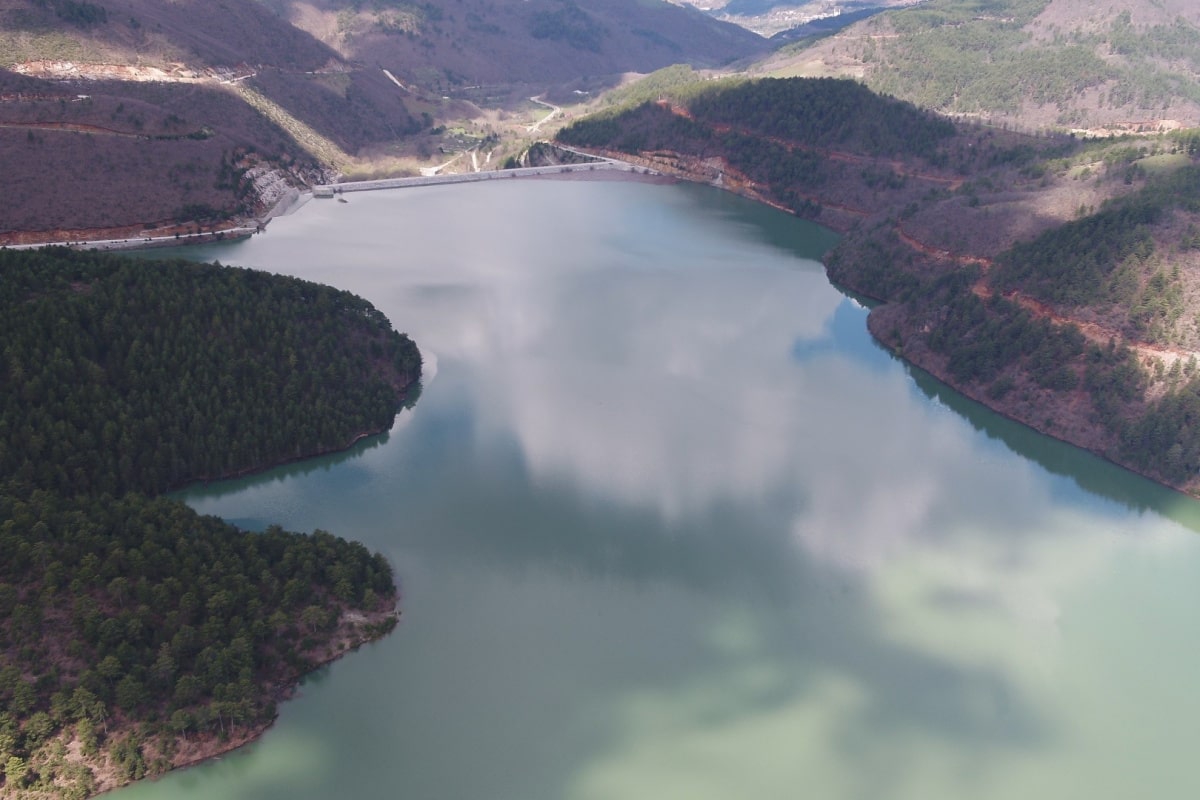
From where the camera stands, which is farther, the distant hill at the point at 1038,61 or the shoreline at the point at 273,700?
the distant hill at the point at 1038,61

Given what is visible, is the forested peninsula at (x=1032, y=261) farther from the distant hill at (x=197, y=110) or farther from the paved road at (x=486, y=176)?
the distant hill at (x=197, y=110)

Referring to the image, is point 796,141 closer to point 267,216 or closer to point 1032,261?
point 1032,261

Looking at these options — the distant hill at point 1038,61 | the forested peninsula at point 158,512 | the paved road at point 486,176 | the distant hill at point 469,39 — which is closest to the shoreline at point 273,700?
the forested peninsula at point 158,512

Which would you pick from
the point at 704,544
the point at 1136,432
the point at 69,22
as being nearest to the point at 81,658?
the point at 704,544

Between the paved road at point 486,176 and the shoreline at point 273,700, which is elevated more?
the paved road at point 486,176

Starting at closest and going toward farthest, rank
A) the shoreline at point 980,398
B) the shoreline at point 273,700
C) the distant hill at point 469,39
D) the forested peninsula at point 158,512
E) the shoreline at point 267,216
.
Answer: the shoreline at point 273,700 → the forested peninsula at point 158,512 → the shoreline at point 980,398 → the shoreline at point 267,216 → the distant hill at point 469,39

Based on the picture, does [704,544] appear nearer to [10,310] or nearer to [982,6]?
[10,310]

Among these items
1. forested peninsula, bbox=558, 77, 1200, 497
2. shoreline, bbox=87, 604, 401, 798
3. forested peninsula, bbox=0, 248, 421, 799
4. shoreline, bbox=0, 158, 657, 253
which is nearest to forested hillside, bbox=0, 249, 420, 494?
forested peninsula, bbox=0, 248, 421, 799
